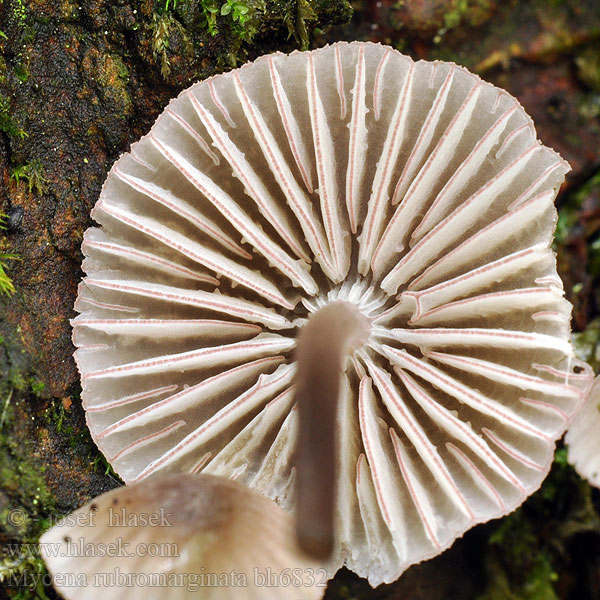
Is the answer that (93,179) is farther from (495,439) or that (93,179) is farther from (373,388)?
(495,439)

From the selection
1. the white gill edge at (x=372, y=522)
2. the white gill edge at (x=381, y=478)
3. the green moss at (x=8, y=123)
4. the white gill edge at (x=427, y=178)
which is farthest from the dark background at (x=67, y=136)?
the white gill edge at (x=381, y=478)

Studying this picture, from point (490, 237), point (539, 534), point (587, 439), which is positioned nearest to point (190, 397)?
point (490, 237)

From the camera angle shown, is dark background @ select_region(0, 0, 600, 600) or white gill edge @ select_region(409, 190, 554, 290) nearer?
white gill edge @ select_region(409, 190, 554, 290)

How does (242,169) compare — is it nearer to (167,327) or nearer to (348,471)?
(167,327)

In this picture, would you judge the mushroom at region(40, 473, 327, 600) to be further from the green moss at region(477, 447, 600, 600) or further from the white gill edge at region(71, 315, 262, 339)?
the green moss at region(477, 447, 600, 600)

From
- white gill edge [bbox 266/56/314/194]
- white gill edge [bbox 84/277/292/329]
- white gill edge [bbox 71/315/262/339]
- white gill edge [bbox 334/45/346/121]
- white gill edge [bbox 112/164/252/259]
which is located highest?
white gill edge [bbox 334/45/346/121]

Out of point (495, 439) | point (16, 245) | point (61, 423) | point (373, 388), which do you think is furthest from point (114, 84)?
point (495, 439)

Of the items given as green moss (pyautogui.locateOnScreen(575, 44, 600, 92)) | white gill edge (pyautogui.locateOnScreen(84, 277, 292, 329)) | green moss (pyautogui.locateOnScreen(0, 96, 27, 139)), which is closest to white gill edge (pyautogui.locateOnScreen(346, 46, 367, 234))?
white gill edge (pyautogui.locateOnScreen(84, 277, 292, 329))

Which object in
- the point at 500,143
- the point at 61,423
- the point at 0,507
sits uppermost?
the point at 500,143
